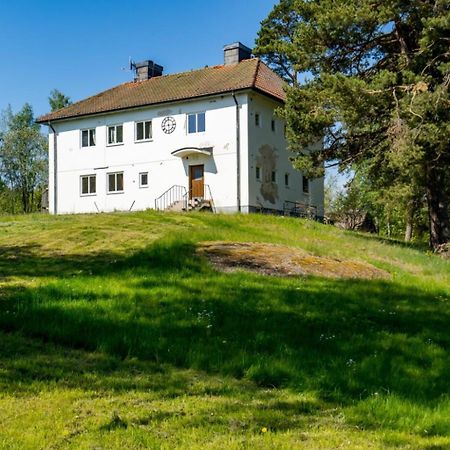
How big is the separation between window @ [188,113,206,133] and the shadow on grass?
829 inches

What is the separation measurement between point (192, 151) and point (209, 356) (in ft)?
83.1

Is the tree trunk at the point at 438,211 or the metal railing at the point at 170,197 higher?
the metal railing at the point at 170,197

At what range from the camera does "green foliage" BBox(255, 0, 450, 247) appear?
20.5m

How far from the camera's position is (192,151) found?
3153 centimetres

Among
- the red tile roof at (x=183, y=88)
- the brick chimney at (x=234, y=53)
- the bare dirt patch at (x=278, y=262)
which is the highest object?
the brick chimney at (x=234, y=53)

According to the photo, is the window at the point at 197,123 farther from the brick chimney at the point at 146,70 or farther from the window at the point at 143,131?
the brick chimney at the point at 146,70

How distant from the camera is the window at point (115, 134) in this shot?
114 feet

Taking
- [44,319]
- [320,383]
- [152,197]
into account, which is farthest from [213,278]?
[152,197]

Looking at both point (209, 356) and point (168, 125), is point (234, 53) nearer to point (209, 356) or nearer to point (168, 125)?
point (168, 125)

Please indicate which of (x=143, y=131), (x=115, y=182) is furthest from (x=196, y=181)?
(x=115, y=182)

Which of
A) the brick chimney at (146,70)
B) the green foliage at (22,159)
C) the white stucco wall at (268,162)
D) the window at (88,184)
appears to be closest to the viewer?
the white stucco wall at (268,162)

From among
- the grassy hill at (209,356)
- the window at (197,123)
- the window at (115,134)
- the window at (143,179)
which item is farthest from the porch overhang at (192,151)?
the grassy hill at (209,356)

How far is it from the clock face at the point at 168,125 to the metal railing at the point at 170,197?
3.36 metres

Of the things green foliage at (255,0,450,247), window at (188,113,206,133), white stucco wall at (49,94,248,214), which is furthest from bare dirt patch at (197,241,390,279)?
window at (188,113,206,133)
